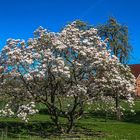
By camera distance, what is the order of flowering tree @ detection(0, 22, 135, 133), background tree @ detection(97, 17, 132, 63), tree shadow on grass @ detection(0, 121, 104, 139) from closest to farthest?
flowering tree @ detection(0, 22, 135, 133)
tree shadow on grass @ detection(0, 121, 104, 139)
background tree @ detection(97, 17, 132, 63)

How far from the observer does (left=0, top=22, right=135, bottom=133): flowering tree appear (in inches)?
927

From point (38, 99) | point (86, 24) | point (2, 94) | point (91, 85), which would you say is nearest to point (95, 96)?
point (91, 85)

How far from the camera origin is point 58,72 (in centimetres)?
2297

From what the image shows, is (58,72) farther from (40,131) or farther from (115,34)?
(115,34)

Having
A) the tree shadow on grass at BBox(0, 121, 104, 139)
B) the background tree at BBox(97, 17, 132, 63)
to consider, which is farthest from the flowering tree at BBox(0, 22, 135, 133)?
the background tree at BBox(97, 17, 132, 63)

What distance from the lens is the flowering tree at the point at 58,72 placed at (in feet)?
77.3

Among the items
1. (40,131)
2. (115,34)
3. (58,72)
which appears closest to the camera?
(58,72)

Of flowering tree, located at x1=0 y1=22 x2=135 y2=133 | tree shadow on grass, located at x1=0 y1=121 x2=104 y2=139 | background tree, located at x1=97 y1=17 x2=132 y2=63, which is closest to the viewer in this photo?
flowering tree, located at x1=0 y1=22 x2=135 y2=133

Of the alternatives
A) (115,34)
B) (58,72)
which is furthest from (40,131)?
(115,34)

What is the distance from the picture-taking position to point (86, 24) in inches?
1608

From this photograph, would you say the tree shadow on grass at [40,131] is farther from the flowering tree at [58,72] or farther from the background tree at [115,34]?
the background tree at [115,34]

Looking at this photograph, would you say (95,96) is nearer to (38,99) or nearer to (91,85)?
(91,85)

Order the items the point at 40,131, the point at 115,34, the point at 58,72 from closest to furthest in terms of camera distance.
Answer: the point at 58,72 → the point at 40,131 → the point at 115,34

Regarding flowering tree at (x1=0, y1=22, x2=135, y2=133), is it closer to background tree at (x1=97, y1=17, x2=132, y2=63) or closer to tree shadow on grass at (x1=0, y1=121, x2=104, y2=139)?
tree shadow on grass at (x1=0, y1=121, x2=104, y2=139)
